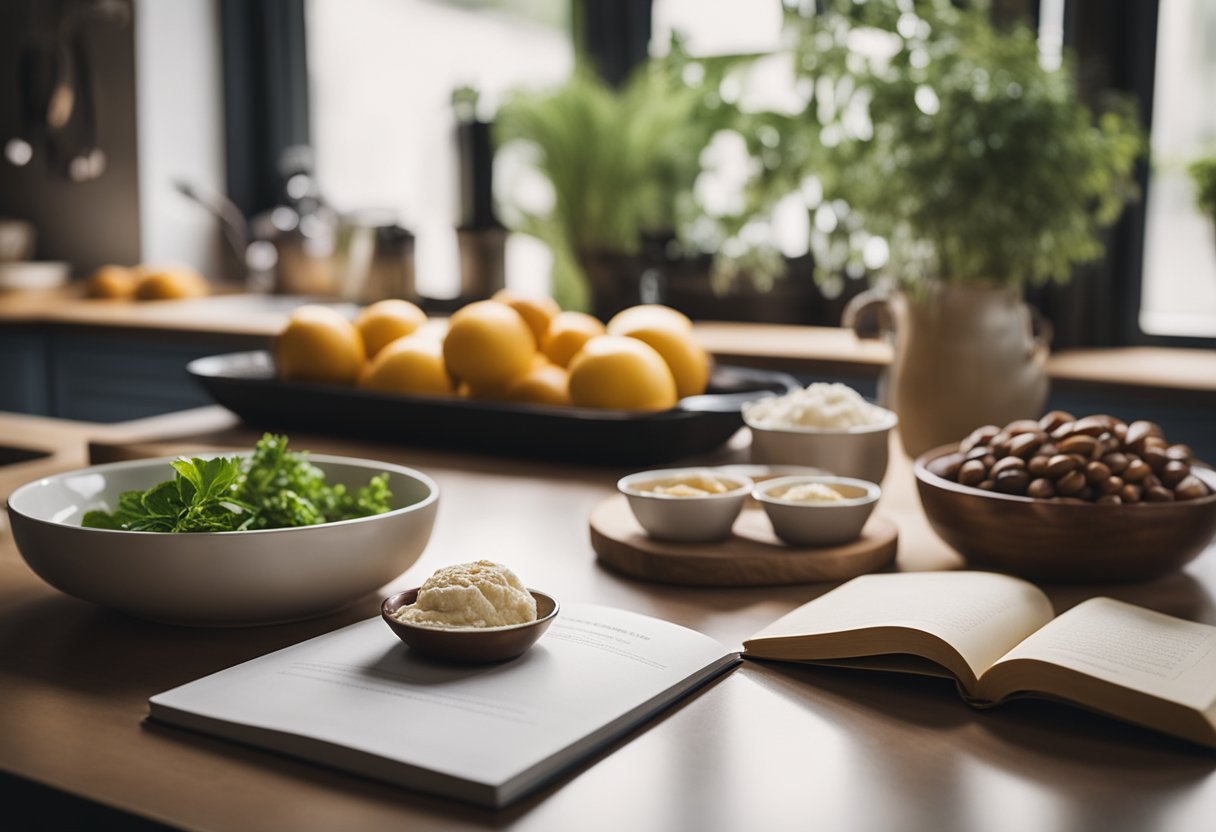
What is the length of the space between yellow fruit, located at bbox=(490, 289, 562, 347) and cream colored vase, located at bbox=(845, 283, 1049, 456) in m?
0.43

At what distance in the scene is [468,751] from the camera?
2.04ft

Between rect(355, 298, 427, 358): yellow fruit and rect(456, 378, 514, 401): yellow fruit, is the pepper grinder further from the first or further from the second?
rect(456, 378, 514, 401): yellow fruit

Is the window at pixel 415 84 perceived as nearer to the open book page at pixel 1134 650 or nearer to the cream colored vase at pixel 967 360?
the cream colored vase at pixel 967 360

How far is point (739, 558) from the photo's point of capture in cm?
97

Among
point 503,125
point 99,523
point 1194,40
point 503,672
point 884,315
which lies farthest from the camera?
point 503,125

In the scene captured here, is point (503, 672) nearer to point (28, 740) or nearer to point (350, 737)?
point (350, 737)

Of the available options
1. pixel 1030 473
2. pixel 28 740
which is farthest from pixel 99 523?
pixel 1030 473

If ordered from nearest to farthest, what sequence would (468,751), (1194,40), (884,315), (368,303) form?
(468,751) < (884,315) < (1194,40) < (368,303)

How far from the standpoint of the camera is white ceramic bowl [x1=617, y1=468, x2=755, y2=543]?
99 cm

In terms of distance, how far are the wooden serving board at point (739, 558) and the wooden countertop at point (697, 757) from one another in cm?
3

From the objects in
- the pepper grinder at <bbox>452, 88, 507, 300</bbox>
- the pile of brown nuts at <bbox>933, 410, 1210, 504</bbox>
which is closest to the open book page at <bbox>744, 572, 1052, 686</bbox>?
the pile of brown nuts at <bbox>933, 410, 1210, 504</bbox>

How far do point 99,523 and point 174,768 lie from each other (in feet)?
0.99

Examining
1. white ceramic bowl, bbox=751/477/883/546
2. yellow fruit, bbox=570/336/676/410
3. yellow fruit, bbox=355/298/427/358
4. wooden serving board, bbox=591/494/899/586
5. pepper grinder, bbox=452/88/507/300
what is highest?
pepper grinder, bbox=452/88/507/300

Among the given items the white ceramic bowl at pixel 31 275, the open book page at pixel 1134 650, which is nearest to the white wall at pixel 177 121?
the white ceramic bowl at pixel 31 275
